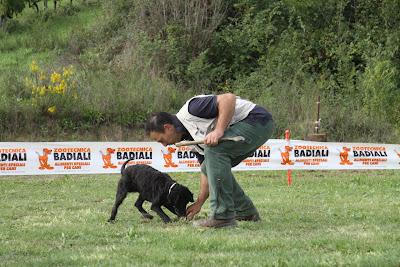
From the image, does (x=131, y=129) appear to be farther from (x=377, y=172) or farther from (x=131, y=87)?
(x=377, y=172)

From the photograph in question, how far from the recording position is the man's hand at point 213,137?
26.2ft

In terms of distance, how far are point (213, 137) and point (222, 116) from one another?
24 centimetres

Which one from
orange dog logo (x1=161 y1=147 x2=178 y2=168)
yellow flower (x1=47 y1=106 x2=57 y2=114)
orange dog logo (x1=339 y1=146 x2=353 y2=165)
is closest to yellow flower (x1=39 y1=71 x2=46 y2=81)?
yellow flower (x1=47 y1=106 x2=57 y2=114)

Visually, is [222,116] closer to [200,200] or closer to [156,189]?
[200,200]

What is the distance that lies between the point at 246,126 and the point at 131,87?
17.0 metres

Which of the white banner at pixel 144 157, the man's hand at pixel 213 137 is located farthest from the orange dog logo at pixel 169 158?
the man's hand at pixel 213 137

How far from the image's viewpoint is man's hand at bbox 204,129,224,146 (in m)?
8.00

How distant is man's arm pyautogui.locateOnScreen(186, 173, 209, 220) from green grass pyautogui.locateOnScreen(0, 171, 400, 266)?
289 millimetres

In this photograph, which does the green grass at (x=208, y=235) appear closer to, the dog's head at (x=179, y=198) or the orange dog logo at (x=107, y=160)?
the dog's head at (x=179, y=198)

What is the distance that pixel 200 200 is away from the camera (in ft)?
29.2

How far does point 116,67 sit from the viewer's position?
2739 centimetres

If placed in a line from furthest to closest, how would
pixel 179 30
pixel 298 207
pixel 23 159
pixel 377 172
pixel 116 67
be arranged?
pixel 179 30 < pixel 116 67 < pixel 377 172 < pixel 23 159 < pixel 298 207

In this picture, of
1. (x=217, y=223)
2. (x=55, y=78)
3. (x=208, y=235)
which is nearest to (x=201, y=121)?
(x=217, y=223)

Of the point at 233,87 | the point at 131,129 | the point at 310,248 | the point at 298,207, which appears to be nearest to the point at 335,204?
the point at 298,207
